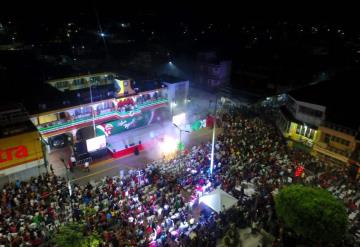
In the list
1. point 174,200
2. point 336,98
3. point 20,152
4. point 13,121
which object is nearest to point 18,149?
point 20,152

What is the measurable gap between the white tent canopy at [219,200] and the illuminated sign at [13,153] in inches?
636

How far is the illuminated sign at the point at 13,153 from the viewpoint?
2459 centimetres

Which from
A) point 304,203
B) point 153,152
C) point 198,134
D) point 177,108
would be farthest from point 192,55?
point 304,203

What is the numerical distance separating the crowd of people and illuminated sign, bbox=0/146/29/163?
2.59 meters

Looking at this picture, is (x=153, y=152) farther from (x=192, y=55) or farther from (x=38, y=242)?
(x=192, y=55)

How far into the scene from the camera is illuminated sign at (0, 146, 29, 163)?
24.6 metres

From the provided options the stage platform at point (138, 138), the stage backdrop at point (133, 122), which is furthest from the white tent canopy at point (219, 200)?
the stage backdrop at point (133, 122)

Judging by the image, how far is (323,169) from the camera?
27.1 metres

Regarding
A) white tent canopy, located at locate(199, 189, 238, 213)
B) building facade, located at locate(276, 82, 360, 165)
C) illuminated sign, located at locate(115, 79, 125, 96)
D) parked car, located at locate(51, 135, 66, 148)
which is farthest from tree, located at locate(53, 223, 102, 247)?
building facade, located at locate(276, 82, 360, 165)

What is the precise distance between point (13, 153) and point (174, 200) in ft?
48.4

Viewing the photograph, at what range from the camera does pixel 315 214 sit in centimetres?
1656

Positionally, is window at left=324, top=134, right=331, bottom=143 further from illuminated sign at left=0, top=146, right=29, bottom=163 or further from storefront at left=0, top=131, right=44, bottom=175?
illuminated sign at left=0, top=146, right=29, bottom=163

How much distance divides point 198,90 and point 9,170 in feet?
117

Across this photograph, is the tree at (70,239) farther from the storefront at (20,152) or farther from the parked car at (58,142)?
the parked car at (58,142)
